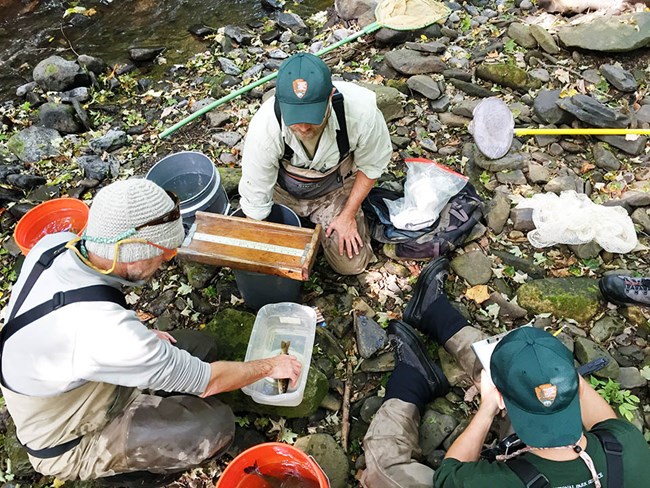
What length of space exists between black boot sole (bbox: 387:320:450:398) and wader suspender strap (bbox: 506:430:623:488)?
124 centimetres

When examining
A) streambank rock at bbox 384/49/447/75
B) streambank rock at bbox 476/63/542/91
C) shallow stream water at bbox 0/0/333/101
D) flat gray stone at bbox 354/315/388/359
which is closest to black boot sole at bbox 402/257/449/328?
flat gray stone at bbox 354/315/388/359

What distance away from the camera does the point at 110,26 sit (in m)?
9.22

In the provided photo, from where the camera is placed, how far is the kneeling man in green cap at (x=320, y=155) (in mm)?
3533

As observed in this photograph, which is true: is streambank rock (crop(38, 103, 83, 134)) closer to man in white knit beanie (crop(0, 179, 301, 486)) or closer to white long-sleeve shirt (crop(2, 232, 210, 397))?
man in white knit beanie (crop(0, 179, 301, 486))

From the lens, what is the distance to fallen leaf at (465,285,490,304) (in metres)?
4.36

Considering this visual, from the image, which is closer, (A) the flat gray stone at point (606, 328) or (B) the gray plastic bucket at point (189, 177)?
(A) the flat gray stone at point (606, 328)

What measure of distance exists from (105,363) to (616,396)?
11.3 feet

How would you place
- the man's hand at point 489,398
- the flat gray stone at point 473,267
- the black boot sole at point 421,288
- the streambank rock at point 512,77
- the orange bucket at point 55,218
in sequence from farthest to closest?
the streambank rock at point 512,77, the orange bucket at point 55,218, the flat gray stone at point 473,267, the black boot sole at point 421,288, the man's hand at point 489,398

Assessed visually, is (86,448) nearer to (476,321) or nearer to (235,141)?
(476,321)

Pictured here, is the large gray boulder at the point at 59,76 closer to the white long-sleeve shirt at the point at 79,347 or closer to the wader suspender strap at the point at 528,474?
the white long-sleeve shirt at the point at 79,347

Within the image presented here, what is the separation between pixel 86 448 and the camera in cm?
316

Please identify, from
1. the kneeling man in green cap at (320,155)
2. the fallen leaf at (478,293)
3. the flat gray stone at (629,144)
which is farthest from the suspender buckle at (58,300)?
the flat gray stone at (629,144)

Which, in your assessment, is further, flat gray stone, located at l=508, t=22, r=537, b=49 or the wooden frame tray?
flat gray stone, located at l=508, t=22, r=537, b=49

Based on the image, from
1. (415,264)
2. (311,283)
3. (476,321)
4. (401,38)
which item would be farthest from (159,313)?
Answer: (401,38)
